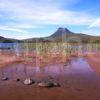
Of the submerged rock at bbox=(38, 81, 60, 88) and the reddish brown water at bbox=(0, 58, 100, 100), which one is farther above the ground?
the submerged rock at bbox=(38, 81, 60, 88)

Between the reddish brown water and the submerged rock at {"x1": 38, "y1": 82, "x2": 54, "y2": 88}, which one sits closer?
the reddish brown water

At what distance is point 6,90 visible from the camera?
10422 mm

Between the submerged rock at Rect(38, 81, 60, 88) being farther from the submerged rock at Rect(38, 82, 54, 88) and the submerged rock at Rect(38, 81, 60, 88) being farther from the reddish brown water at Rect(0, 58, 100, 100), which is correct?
the reddish brown water at Rect(0, 58, 100, 100)

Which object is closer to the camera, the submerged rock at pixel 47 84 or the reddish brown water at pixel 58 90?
the reddish brown water at pixel 58 90

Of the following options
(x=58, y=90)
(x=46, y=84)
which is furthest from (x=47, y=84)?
(x=58, y=90)

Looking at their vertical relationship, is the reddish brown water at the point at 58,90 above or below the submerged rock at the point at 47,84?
below

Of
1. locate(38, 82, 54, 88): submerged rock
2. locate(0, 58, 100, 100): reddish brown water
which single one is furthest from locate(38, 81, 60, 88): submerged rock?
locate(0, 58, 100, 100): reddish brown water

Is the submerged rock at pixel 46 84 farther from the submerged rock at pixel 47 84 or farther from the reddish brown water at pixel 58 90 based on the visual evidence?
the reddish brown water at pixel 58 90

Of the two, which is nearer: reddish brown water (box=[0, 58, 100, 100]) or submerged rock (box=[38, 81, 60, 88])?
reddish brown water (box=[0, 58, 100, 100])

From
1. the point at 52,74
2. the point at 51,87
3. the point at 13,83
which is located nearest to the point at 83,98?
the point at 51,87

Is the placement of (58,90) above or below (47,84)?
below

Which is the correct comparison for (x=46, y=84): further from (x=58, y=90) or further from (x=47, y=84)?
(x=58, y=90)

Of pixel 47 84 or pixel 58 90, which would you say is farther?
pixel 47 84

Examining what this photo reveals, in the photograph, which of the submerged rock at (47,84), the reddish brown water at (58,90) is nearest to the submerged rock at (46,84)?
the submerged rock at (47,84)
